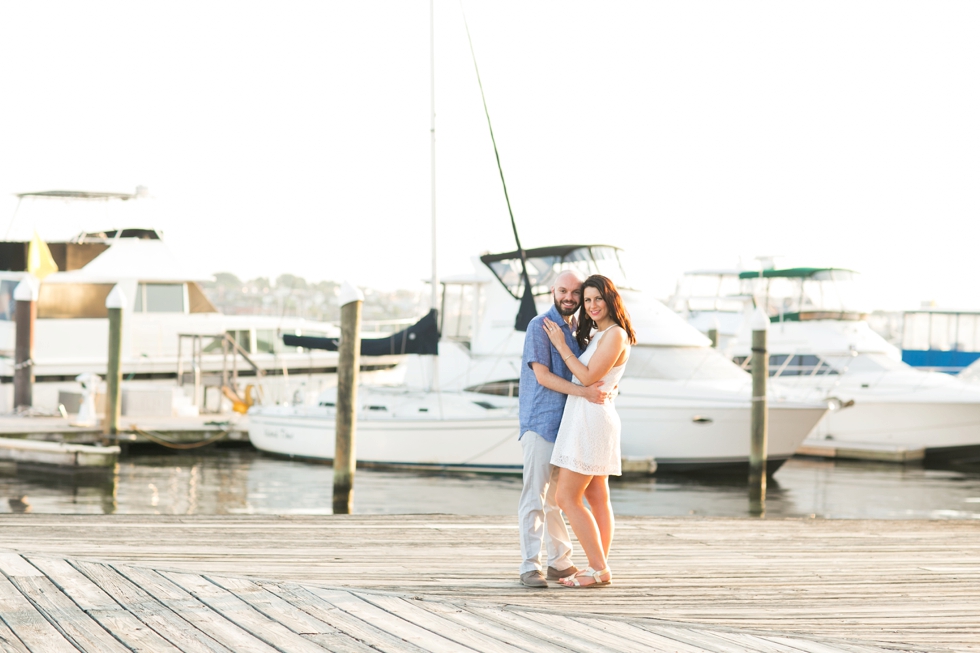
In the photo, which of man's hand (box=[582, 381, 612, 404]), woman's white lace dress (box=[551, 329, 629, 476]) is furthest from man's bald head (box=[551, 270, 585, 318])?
man's hand (box=[582, 381, 612, 404])

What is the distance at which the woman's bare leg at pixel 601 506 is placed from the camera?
189 inches

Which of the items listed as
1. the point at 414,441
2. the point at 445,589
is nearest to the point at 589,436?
the point at 445,589

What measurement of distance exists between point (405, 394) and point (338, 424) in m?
6.04

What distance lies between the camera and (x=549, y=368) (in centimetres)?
475

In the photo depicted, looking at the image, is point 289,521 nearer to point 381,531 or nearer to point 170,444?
point 381,531

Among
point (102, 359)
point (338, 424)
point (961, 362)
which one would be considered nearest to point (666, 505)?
point (338, 424)

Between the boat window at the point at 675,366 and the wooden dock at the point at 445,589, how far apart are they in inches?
415

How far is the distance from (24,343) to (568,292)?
16397mm

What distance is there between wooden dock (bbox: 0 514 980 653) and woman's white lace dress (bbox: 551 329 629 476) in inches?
23.7

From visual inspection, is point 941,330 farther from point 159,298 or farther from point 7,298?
point 7,298

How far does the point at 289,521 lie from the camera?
22.3ft

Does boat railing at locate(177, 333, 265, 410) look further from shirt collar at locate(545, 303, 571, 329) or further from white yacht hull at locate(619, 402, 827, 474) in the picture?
shirt collar at locate(545, 303, 571, 329)

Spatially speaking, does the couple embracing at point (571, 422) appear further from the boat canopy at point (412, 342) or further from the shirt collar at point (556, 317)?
the boat canopy at point (412, 342)

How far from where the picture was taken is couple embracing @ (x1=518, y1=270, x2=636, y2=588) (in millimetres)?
4582
